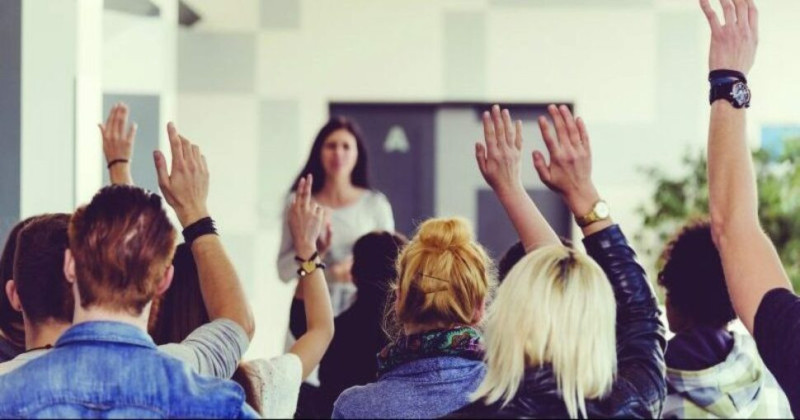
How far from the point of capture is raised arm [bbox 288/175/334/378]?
8.46ft

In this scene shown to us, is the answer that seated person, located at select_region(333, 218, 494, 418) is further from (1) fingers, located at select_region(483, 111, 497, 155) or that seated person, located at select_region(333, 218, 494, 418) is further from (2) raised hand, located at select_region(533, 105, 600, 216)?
(2) raised hand, located at select_region(533, 105, 600, 216)

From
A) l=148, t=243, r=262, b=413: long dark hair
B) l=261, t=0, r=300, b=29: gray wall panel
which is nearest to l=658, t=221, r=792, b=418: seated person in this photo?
l=148, t=243, r=262, b=413: long dark hair

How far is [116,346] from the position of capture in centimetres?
158

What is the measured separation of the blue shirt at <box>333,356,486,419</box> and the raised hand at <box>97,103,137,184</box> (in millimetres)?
724

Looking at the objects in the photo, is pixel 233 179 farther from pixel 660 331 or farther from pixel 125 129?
pixel 660 331

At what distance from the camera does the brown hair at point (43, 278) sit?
2076 millimetres

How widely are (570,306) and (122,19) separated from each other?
4858mm

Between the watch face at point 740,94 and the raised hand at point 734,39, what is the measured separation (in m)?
0.04

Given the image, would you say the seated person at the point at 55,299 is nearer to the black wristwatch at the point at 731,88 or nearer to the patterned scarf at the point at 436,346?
the patterned scarf at the point at 436,346

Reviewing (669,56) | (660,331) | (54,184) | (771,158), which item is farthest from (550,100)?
(660,331)

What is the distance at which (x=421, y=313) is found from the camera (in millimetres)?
2182

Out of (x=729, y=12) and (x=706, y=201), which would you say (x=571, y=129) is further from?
(x=706, y=201)

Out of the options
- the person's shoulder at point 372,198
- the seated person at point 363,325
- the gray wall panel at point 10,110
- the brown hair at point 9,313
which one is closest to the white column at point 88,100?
the gray wall panel at point 10,110

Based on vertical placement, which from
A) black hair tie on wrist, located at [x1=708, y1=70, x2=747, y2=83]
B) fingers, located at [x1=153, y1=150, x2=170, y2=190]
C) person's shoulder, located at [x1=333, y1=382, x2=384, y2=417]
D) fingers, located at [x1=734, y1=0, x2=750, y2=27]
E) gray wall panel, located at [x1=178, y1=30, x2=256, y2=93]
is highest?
gray wall panel, located at [x1=178, y1=30, x2=256, y2=93]
